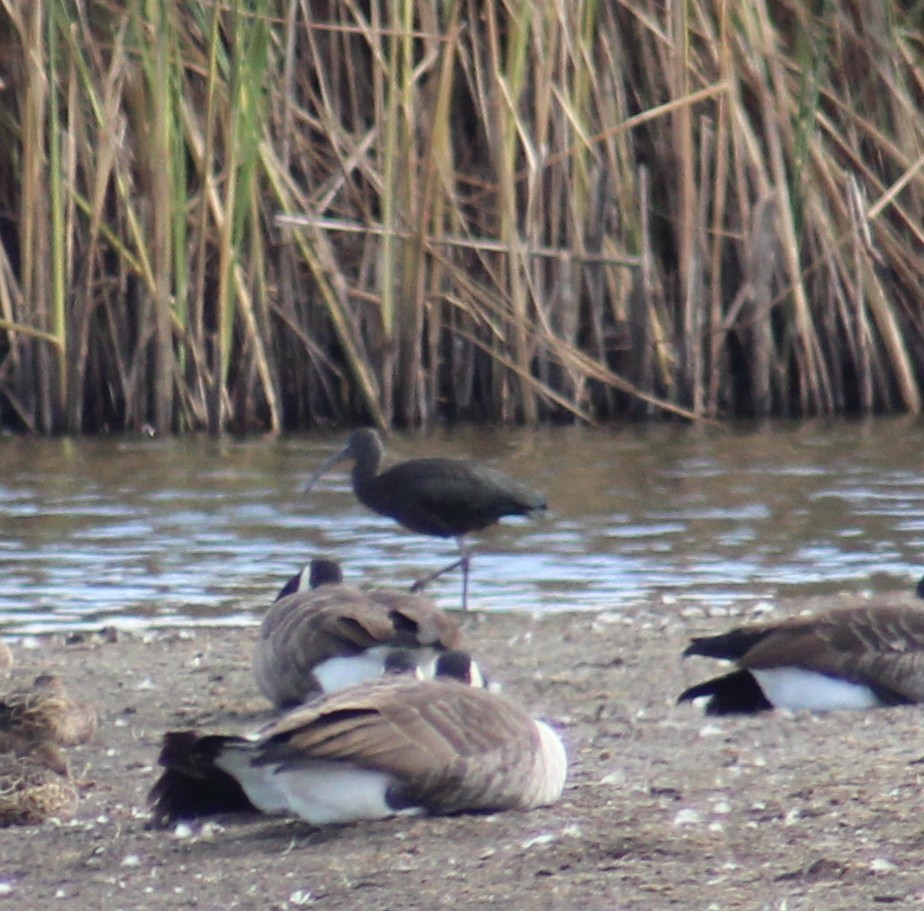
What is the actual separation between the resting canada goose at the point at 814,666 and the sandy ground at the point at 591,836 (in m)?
0.11

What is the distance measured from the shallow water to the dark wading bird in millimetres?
304

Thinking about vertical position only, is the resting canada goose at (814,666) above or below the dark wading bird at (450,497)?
below

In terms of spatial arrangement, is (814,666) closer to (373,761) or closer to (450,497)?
(373,761)

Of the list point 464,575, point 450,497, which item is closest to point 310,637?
point 464,575

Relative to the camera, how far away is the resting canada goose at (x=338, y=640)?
20.9ft

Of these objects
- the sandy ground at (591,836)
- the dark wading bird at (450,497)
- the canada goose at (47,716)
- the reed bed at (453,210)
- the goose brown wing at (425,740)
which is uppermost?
the reed bed at (453,210)

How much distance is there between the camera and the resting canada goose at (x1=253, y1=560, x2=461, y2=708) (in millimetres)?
6379

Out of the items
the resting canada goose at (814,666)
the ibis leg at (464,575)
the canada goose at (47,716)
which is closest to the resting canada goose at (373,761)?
the canada goose at (47,716)

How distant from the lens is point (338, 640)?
21.1 ft

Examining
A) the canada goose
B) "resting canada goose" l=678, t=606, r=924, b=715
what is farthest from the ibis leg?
the canada goose

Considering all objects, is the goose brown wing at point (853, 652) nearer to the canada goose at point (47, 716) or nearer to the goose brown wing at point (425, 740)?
the goose brown wing at point (425, 740)


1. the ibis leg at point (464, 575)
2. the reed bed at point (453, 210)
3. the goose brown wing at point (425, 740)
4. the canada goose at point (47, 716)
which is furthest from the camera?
the reed bed at point (453, 210)

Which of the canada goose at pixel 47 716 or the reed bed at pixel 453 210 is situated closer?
the canada goose at pixel 47 716

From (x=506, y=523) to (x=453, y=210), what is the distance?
2.53 metres
